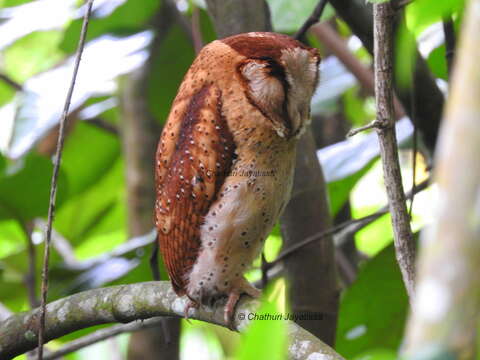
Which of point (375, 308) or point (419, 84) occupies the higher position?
point (419, 84)

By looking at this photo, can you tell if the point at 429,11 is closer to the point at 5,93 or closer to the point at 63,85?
the point at 63,85

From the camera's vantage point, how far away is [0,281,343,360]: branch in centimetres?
137

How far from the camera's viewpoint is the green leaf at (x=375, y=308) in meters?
Answer: 1.79

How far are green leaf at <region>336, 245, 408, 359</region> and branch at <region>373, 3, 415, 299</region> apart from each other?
0.73 m

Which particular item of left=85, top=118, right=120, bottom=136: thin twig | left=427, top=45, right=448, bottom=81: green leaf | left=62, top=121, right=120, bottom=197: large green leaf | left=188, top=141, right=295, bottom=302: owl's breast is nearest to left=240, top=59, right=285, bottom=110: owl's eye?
left=188, top=141, right=295, bottom=302: owl's breast

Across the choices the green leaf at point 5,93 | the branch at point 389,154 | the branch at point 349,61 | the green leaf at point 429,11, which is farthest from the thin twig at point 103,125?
the green leaf at point 429,11

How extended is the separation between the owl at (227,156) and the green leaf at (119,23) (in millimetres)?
1048

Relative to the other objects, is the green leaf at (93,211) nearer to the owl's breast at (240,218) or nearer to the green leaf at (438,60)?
the owl's breast at (240,218)

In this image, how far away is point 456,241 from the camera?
1.10ft

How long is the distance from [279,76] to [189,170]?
10.0 inches

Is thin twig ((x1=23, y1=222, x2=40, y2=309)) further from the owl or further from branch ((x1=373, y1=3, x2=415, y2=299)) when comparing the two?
branch ((x1=373, y1=3, x2=415, y2=299))

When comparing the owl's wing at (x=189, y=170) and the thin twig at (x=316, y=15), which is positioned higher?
the thin twig at (x=316, y=15)

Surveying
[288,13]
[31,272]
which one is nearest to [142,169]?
[31,272]

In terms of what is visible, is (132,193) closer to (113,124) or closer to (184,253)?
(113,124)
